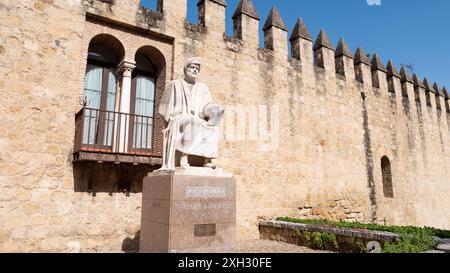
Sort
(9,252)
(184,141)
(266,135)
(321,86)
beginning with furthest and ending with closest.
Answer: (321,86), (266,135), (9,252), (184,141)

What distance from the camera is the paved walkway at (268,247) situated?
681cm

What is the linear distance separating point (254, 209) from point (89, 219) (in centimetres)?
418

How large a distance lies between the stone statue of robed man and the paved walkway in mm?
2679

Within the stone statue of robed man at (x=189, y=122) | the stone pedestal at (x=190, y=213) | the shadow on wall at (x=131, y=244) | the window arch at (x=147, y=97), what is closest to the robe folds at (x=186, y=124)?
the stone statue of robed man at (x=189, y=122)

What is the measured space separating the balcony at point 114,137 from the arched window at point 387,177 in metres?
9.82

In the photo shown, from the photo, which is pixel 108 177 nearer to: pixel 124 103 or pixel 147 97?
pixel 124 103

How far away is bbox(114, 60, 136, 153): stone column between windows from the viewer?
720 cm

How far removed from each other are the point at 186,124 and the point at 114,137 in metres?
2.80

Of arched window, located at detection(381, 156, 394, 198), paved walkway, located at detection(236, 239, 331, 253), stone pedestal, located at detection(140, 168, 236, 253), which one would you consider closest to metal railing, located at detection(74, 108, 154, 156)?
stone pedestal, located at detection(140, 168, 236, 253)

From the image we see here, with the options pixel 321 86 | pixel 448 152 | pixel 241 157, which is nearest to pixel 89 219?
pixel 241 157

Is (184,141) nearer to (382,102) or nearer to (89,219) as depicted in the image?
(89,219)

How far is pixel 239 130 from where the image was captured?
9.02 m

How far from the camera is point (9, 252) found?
222 inches

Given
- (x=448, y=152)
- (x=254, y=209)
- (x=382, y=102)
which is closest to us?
(x=254, y=209)
